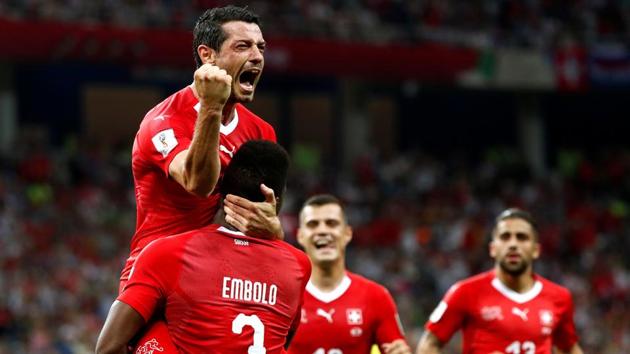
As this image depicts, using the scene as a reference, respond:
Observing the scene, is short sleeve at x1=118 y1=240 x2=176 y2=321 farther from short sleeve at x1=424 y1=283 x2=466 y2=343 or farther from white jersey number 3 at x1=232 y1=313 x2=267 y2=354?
short sleeve at x1=424 y1=283 x2=466 y2=343

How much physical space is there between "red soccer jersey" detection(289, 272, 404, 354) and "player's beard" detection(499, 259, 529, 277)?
1005mm

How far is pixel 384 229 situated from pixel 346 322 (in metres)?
14.5

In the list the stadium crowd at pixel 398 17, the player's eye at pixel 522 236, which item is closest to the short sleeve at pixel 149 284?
the player's eye at pixel 522 236

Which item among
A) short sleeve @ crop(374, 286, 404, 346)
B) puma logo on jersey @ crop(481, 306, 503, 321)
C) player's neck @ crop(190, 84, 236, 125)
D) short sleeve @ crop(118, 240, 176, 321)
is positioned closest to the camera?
short sleeve @ crop(118, 240, 176, 321)

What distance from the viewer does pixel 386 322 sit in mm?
7914

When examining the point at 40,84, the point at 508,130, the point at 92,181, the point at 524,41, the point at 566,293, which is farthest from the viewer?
the point at 508,130

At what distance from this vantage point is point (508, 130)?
106 feet

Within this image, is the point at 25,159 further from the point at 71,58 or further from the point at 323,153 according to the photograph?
the point at 323,153

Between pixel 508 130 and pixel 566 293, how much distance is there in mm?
23936

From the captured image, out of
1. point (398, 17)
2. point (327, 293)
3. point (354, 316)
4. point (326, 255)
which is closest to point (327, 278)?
point (327, 293)

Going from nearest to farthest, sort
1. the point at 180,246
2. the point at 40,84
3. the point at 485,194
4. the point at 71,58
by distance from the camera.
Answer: the point at 180,246
the point at 71,58
the point at 40,84
the point at 485,194

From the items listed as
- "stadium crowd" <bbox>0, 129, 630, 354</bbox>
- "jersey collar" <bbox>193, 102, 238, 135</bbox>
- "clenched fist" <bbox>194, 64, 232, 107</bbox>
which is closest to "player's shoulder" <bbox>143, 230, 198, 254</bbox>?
"clenched fist" <bbox>194, 64, 232, 107</bbox>

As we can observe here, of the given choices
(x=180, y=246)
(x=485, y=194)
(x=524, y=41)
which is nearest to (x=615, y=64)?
(x=524, y=41)

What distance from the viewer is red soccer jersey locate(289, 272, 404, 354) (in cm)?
788
